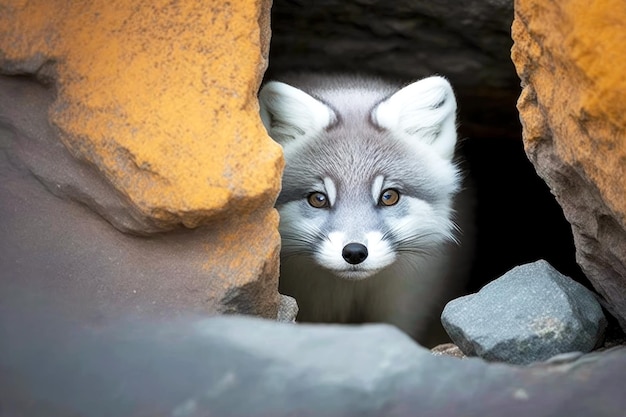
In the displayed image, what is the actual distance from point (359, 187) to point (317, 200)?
0.65 feet

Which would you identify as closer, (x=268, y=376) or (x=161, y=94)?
(x=268, y=376)

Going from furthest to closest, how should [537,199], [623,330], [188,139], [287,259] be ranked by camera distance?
[537,199], [287,259], [623,330], [188,139]

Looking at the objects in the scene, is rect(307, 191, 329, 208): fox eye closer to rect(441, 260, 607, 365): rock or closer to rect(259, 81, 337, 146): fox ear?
rect(259, 81, 337, 146): fox ear

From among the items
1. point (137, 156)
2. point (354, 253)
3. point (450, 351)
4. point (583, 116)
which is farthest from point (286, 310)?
point (583, 116)

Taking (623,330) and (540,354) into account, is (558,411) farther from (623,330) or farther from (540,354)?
(623,330)

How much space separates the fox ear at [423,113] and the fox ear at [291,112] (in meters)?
0.26

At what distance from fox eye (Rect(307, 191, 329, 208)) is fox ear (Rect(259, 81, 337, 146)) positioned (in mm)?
273

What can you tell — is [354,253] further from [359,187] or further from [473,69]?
[473,69]

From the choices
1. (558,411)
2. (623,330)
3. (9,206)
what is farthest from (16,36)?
(623,330)

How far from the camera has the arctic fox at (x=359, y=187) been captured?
11.8 feet

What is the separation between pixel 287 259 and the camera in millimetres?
4020

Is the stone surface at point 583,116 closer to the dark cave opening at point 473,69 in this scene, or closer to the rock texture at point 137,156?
the rock texture at point 137,156

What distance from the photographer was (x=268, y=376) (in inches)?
79.8

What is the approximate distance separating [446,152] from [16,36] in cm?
213
